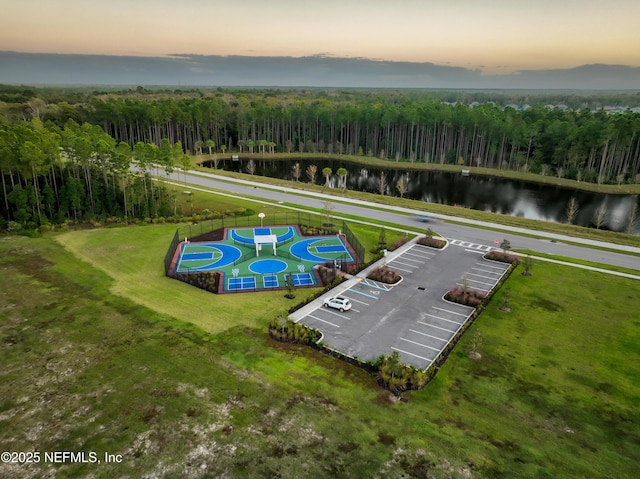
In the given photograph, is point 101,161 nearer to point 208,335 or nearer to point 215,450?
point 208,335

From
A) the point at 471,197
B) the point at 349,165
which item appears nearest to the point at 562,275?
the point at 471,197

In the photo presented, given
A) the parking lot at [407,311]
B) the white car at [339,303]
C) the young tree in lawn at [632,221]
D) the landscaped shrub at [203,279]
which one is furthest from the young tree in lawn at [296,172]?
the white car at [339,303]

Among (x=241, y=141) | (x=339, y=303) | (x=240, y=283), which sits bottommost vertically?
(x=240, y=283)

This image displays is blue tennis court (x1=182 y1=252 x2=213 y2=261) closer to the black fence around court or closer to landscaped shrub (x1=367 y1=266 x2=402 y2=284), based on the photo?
the black fence around court

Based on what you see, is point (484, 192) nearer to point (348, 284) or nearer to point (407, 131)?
point (407, 131)

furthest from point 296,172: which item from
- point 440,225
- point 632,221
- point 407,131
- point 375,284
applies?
point 632,221

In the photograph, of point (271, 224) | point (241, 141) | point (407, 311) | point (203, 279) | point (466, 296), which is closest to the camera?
point (407, 311)
